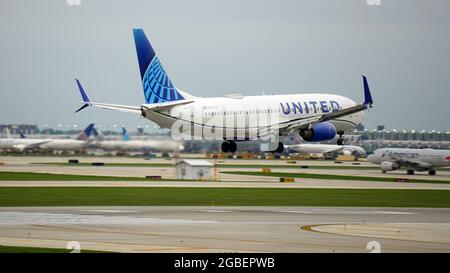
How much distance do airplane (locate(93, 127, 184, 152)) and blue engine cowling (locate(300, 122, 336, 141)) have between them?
19218 mm

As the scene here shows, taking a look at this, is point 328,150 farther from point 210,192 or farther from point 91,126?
point 210,192

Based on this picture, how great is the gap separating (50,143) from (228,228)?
104930 mm

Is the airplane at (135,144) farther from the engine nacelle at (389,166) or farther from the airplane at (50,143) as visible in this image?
the engine nacelle at (389,166)

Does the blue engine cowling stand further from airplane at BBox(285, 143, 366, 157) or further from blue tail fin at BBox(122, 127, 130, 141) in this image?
airplane at BBox(285, 143, 366, 157)

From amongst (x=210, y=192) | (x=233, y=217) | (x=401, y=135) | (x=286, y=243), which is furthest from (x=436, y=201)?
(x=401, y=135)

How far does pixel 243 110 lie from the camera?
107m

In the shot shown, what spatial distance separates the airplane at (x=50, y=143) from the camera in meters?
101

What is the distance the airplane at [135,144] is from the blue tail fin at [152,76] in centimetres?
1047

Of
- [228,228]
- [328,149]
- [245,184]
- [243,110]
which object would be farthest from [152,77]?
[328,149]

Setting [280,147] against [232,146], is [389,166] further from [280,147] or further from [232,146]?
[232,146]

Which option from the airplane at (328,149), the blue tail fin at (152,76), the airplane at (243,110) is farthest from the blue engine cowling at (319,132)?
the airplane at (328,149)

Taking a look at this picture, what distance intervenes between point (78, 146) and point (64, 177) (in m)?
19.1

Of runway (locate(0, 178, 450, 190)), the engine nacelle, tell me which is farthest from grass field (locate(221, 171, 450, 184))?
the engine nacelle

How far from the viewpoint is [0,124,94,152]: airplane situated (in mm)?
101137
